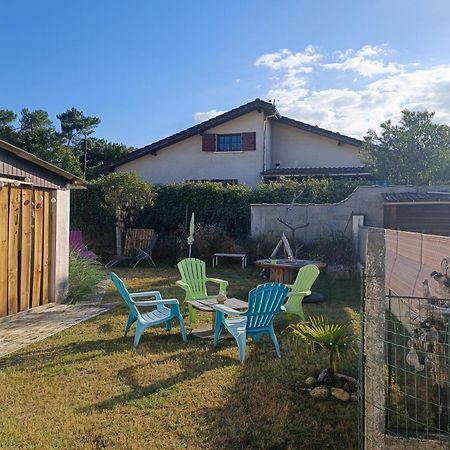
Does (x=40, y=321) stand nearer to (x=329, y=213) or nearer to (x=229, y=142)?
(x=329, y=213)

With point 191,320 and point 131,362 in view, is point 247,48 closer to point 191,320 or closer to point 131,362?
point 191,320

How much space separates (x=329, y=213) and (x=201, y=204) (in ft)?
15.1

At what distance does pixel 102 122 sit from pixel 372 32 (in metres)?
33.0

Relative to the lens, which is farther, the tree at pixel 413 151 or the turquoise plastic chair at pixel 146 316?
the tree at pixel 413 151

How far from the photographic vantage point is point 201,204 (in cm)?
1478

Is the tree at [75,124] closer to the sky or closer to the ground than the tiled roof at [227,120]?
closer to the sky

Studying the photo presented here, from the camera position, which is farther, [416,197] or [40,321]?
[416,197]

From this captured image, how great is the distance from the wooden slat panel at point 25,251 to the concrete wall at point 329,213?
26.3 feet

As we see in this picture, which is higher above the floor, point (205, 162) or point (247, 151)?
point (247, 151)

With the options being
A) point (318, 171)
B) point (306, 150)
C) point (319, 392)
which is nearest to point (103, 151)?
point (306, 150)

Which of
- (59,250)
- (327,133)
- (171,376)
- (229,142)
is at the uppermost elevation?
(327,133)

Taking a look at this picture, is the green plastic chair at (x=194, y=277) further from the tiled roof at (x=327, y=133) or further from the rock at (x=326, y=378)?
the tiled roof at (x=327, y=133)

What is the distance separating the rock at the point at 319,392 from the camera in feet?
12.0

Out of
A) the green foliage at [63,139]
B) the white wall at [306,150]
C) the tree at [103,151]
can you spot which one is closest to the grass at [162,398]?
the white wall at [306,150]
